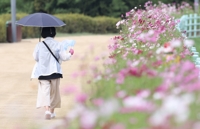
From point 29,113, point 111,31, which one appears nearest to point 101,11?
point 111,31

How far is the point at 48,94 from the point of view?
27.7 ft

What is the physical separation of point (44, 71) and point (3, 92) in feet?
9.32

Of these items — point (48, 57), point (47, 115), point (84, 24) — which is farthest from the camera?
point (84, 24)

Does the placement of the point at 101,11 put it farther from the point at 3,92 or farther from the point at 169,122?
the point at 169,122

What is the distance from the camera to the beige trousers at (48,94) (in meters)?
8.40

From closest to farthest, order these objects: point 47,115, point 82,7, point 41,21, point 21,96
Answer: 1. point 47,115
2. point 41,21
3. point 21,96
4. point 82,7

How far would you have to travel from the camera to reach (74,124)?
3.86 metres

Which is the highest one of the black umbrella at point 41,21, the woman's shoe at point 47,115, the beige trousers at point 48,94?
the black umbrella at point 41,21

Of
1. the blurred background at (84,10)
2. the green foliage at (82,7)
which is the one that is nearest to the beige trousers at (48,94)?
the blurred background at (84,10)

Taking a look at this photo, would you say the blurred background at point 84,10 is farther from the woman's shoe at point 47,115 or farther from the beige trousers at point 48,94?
the woman's shoe at point 47,115

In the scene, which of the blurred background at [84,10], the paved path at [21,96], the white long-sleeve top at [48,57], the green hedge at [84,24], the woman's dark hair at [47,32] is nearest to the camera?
the paved path at [21,96]

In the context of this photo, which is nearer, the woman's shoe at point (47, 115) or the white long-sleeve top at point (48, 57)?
the woman's shoe at point (47, 115)

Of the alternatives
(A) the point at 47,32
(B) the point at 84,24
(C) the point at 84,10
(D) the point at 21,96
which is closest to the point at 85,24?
(B) the point at 84,24

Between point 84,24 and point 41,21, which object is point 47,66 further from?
point 84,24
